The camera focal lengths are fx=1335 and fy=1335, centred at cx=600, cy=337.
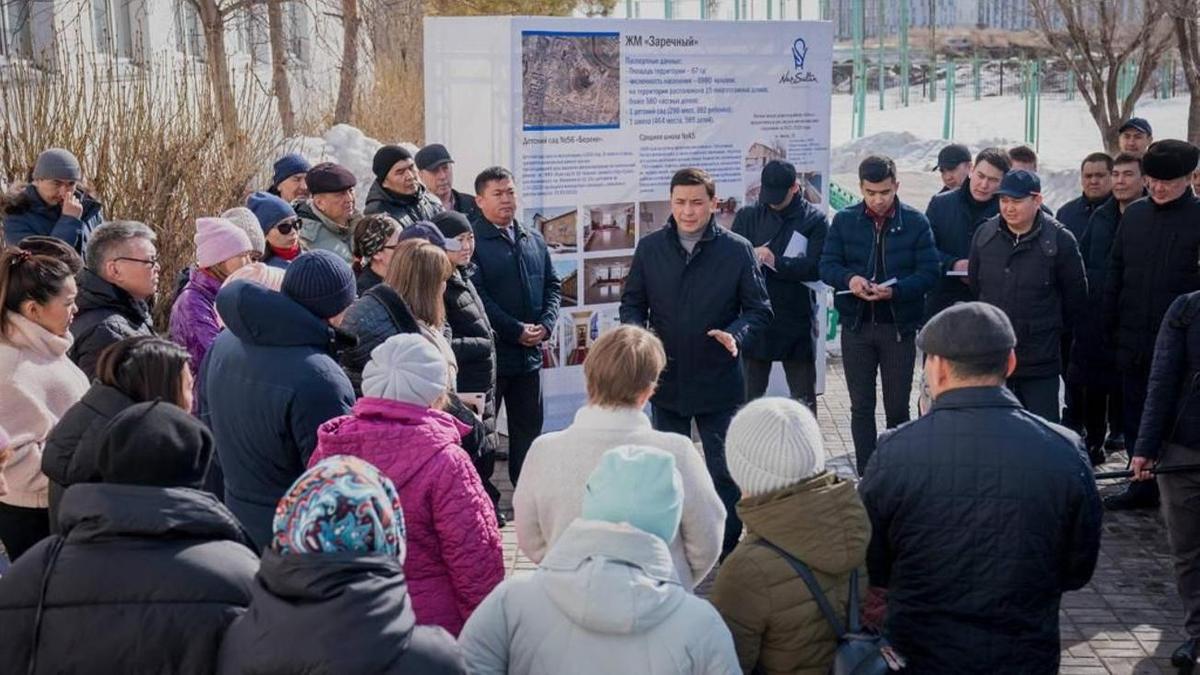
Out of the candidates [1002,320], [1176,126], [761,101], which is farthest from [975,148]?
[1002,320]

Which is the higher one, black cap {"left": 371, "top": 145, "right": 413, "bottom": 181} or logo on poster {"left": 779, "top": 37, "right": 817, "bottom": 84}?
logo on poster {"left": 779, "top": 37, "right": 817, "bottom": 84}

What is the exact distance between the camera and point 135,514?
2904 millimetres

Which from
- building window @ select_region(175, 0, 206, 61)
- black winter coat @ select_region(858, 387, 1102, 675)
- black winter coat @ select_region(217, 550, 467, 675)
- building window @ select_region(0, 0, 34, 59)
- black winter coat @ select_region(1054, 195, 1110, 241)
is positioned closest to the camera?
black winter coat @ select_region(217, 550, 467, 675)

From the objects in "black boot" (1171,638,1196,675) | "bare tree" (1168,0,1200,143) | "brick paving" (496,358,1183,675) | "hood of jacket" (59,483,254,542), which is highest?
"bare tree" (1168,0,1200,143)

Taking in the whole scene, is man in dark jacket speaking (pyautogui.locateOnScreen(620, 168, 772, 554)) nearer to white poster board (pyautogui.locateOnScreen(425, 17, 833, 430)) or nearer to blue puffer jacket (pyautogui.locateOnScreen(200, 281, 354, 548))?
white poster board (pyautogui.locateOnScreen(425, 17, 833, 430))

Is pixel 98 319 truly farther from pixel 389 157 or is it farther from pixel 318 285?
pixel 389 157

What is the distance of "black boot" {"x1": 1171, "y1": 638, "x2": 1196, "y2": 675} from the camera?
5344mm

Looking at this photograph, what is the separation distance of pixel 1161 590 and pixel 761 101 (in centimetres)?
437

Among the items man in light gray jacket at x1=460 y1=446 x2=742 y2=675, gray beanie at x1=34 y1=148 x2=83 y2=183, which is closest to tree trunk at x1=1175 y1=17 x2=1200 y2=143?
gray beanie at x1=34 y1=148 x2=83 y2=183

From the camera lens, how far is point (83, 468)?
3395 millimetres

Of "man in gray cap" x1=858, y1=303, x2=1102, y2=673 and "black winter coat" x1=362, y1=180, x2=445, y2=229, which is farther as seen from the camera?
"black winter coat" x1=362, y1=180, x2=445, y2=229

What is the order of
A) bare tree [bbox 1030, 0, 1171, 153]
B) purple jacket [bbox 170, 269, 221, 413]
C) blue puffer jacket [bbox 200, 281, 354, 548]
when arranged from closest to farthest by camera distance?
blue puffer jacket [bbox 200, 281, 354, 548]
purple jacket [bbox 170, 269, 221, 413]
bare tree [bbox 1030, 0, 1171, 153]

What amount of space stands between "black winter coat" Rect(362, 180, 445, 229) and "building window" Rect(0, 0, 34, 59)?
3.97m

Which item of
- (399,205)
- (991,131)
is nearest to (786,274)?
(399,205)
